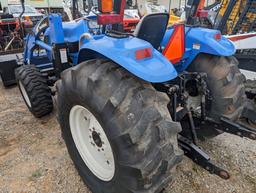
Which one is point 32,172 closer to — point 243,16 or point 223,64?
point 223,64

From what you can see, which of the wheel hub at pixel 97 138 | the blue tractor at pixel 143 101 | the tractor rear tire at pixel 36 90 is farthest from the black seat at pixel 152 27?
the tractor rear tire at pixel 36 90

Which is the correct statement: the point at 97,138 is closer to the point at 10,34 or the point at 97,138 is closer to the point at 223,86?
the point at 223,86

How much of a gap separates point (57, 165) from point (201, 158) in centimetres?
154

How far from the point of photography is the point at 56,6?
72.9 ft

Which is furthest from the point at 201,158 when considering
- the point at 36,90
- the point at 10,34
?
the point at 10,34

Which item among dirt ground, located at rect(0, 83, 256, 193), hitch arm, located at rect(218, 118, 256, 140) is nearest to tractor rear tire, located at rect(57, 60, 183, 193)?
dirt ground, located at rect(0, 83, 256, 193)

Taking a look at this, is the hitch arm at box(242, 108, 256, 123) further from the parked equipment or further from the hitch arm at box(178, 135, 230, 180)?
the parked equipment

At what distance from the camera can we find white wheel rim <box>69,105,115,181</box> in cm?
188

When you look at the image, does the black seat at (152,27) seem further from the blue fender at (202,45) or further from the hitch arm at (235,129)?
the hitch arm at (235,129)

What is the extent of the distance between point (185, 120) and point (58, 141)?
1.63 metres

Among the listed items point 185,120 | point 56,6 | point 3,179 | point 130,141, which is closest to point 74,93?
point 130,141

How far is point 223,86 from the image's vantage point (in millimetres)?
2193

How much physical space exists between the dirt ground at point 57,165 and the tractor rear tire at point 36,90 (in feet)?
0.75

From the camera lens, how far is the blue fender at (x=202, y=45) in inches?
83.8
